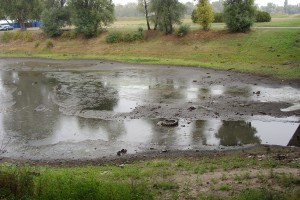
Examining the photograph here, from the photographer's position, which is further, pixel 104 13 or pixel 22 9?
pixel 22 9

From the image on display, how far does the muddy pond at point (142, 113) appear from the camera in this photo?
16.4 meters

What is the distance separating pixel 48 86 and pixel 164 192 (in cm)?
2247

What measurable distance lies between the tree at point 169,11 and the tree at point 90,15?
869cm

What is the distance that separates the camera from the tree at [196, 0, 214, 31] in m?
43.2

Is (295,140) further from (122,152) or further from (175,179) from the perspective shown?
(122,152)

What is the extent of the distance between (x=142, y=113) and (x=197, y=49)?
21.1 m

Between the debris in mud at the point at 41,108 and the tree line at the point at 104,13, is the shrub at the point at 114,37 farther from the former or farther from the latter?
the debris in mud at the point at 41,108

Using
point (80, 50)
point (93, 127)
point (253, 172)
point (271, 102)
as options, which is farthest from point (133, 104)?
point (80, 50)

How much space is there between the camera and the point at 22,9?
186 feet

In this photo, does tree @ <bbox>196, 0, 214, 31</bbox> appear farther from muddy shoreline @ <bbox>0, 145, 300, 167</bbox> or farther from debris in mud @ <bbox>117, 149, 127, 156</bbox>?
debris in mud @ <bbox>117, 149, 127, 156</bbox>

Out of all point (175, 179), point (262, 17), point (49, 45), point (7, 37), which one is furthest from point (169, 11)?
point (175, 179)

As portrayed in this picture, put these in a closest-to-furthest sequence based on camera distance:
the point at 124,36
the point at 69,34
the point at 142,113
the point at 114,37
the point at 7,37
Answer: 1. the point at 142,113
2. the point at 124,36
3. the point at 114,37
4. the point at 69,34
5. the point at 7,37

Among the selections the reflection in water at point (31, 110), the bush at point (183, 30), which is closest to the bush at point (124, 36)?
the bush at point (183, 30)

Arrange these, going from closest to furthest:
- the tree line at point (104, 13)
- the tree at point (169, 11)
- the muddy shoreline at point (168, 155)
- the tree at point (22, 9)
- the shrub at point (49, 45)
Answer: the muddy shoreline at point (168, 155) < the tree line at point (104, 13) < the tree at point (169, 11) < the shrub at point (49, 45) < the tree at point (22, 9)
